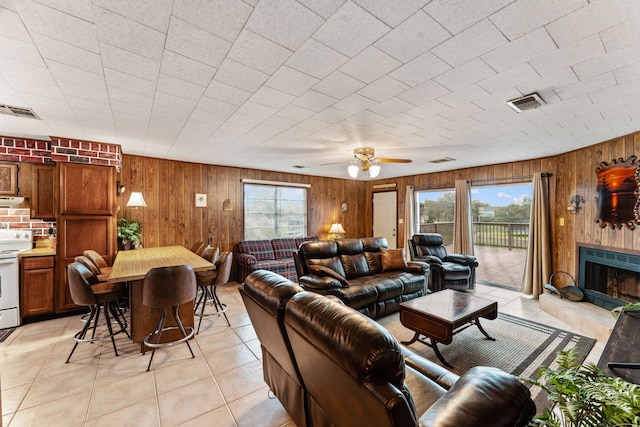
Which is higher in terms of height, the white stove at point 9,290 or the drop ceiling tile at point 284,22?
the drop ceiling tile at point 284,22

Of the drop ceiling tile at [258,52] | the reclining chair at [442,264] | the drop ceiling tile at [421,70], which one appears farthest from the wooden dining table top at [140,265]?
the reclining chair at [442,264]

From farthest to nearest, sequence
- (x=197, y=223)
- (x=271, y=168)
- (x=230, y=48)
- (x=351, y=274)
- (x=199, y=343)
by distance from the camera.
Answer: (x=271, y=168) → (x=197, y=223) → (x=351, y=274) → (x=199, y=343) → (x=230, y=48)

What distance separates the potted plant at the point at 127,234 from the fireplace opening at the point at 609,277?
23.6ft

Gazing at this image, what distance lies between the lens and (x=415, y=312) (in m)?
2.78

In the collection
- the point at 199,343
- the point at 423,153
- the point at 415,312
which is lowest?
the point at 199,343

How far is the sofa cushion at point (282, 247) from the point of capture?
606 centimetres

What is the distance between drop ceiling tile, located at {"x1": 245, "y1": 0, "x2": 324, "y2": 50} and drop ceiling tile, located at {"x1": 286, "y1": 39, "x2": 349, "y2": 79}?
0.08 meters

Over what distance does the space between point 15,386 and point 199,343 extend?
142 cm

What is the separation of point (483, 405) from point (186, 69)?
8.60 feet

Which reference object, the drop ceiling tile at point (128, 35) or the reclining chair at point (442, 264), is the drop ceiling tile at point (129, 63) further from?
the reclining chair at point (442, 264)

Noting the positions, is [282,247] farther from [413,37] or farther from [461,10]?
[461,10]

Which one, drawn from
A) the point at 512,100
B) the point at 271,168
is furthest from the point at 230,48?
the point at 271,168

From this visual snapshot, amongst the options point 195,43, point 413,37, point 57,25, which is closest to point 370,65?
point 413,37

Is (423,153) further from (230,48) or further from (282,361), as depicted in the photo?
(282,361)
